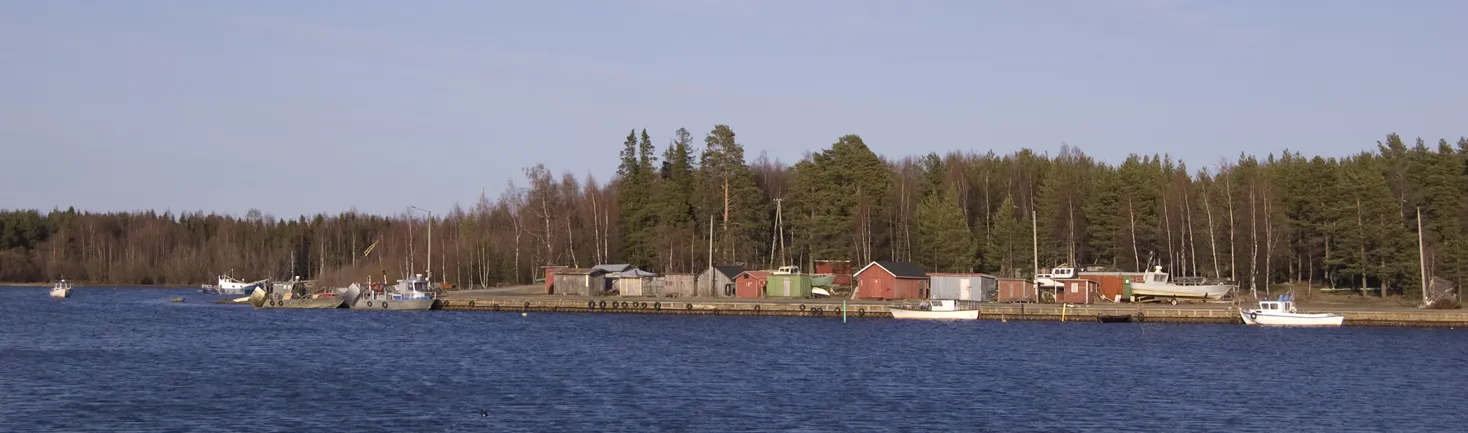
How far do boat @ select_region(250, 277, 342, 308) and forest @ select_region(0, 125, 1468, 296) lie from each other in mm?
8145

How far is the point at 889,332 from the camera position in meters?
62.0

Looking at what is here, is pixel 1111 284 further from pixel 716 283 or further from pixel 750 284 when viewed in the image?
pixel 716 283

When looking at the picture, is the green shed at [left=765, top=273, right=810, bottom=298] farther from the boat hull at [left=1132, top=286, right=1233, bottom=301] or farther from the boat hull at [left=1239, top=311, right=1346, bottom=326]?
the boat hull at [left=1239, top=311, right=1346, bottom=326]

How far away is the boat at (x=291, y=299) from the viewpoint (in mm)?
86562

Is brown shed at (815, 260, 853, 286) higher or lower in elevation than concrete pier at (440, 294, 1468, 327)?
higher

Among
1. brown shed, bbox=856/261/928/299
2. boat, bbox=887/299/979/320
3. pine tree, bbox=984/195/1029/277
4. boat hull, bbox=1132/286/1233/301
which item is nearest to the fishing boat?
boat hull, bbox=1132/286/1233/301

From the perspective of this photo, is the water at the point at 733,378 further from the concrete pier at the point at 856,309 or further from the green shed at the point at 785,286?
the green shed at the point at 785,286

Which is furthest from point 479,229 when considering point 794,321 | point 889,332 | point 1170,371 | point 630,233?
point 1170,371

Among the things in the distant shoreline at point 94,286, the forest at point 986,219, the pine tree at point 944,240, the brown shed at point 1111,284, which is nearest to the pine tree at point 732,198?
the forest at point 986,219

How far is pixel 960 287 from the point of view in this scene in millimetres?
77375

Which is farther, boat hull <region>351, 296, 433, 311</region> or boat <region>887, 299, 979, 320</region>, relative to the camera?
boat hull <region>351, 296, 433, 311</region>

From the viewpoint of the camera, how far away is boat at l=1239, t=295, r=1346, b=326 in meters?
63.6

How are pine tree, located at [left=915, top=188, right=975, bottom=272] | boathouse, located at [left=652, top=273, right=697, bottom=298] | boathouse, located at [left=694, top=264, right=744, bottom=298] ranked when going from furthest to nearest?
pine tree, located at [left=915, top=188, right=975, bottom=272] → boathouse, located at [left=652, top=273, right=697, bottom=298] → boathouse, located at [left=694, top=264, right=744, bottom=298]

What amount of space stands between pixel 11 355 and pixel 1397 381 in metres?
47.9
